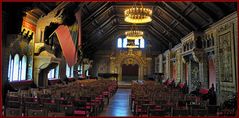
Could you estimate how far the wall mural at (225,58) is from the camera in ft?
33.9

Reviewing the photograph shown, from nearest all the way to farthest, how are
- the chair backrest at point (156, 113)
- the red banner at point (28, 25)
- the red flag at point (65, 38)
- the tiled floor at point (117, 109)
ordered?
the chair backrest at point (156, 113), the tiled floor at point (117, 109), the red banner at point (28, 25), the red flag at point (65, 38)

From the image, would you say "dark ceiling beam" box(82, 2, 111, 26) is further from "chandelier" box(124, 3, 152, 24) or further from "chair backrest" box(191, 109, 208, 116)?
"chair backrest" box(191, 109, 208, 116)

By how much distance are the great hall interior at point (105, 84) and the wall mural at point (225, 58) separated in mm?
46

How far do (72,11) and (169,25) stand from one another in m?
9.31

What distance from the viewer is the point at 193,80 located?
16.4 metres

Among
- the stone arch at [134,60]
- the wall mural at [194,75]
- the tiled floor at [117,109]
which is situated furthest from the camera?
the stone arch at [134,60]

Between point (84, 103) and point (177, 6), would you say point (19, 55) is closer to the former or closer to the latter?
point (84, 103)

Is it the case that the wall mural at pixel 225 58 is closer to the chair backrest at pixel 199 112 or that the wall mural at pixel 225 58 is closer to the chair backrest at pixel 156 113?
the chair backrest at pixel 199 112

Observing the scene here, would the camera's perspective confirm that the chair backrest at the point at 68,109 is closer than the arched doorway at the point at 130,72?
Yes

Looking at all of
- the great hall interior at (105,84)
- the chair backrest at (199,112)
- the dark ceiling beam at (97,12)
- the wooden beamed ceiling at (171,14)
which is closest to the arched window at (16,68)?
the great hall interior at (105,84)

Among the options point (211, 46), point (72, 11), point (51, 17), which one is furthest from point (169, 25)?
point (51, 17)

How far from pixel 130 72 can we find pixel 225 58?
23.7 meters

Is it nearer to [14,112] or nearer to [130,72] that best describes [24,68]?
[14,112]

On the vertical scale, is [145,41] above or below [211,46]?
above
